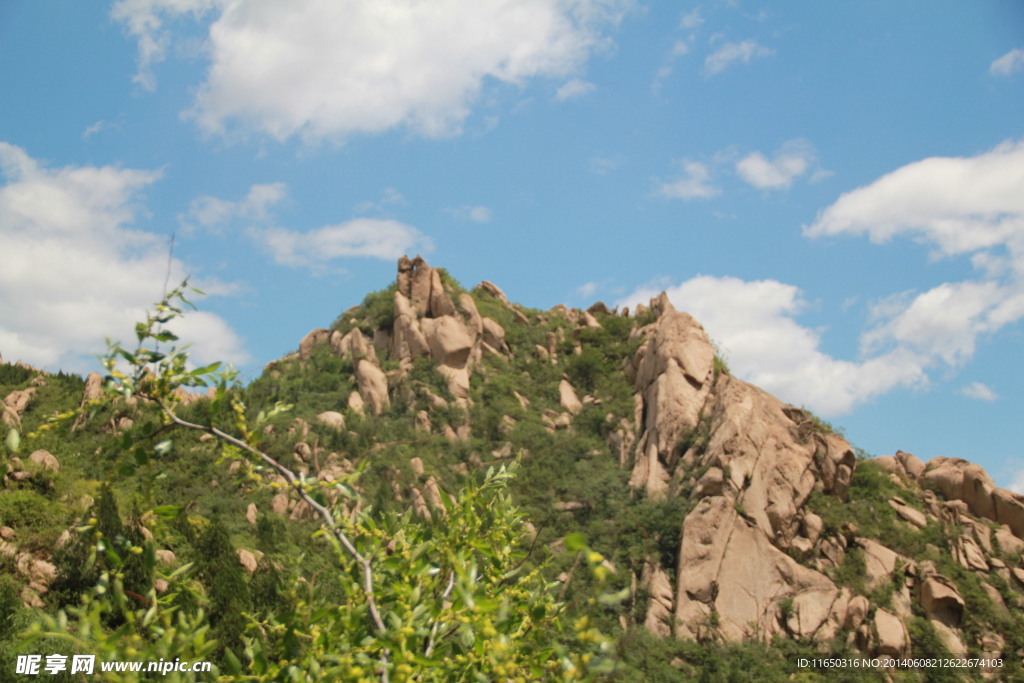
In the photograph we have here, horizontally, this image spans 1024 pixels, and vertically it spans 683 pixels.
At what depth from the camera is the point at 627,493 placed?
3228 centimetres

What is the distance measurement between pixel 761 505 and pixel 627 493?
5.99m

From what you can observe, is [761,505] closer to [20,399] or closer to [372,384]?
[372,384]

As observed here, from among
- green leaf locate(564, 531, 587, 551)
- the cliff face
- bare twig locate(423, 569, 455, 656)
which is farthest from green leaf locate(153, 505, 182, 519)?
the cliff face

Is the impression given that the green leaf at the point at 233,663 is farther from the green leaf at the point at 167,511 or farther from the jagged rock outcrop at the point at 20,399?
the jagged rock outcrop at the point at 20,399

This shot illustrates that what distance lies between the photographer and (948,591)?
25.7 metres

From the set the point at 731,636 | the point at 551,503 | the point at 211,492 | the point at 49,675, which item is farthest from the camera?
the point at 551,503

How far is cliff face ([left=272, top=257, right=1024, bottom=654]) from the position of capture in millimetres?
25547

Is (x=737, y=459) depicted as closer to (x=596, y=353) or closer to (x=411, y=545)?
(x=596, y=353)

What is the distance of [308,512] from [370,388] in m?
9.74

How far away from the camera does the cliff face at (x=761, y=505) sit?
25547 mm

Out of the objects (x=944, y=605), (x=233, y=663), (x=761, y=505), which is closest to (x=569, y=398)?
(x=761, y=505)

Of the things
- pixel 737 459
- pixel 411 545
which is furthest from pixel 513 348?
pixel 411 545

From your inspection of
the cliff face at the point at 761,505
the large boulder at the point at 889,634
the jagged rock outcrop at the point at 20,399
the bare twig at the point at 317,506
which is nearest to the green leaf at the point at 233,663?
the bare twig at the point at 317,506

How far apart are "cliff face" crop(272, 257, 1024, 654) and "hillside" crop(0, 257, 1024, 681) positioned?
80mm
